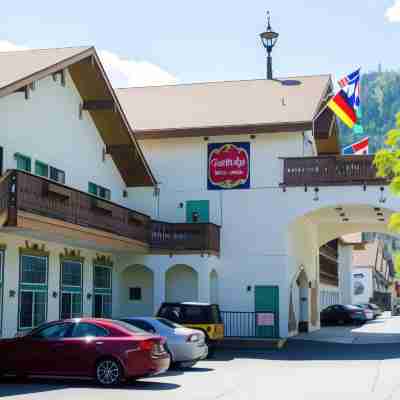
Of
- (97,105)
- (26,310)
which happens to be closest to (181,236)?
(97,105)

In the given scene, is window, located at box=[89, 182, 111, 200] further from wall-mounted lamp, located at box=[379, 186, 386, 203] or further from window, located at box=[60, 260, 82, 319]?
wall-mounted lamp, located at box=[379, 186, 386, 203]

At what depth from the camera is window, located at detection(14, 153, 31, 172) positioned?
85.9 feet

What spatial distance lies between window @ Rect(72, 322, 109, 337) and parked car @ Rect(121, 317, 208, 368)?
3.53 m

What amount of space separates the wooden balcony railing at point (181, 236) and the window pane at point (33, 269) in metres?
7.61

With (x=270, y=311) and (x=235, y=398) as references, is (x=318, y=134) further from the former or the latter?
(x=235, y=398)

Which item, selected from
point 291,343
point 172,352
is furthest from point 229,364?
point 291,343

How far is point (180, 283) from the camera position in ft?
118

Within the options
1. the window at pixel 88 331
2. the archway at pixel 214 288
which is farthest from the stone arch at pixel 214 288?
the window at pixel 88 331

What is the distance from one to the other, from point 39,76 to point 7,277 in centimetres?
601

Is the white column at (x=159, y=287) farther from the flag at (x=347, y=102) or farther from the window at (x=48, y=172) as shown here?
the flag at (x=347, y=102)

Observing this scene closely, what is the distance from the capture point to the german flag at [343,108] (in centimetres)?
3462

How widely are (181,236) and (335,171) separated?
6764 millimetres

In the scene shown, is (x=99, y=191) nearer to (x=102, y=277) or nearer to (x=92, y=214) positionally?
(x=102, y=277)

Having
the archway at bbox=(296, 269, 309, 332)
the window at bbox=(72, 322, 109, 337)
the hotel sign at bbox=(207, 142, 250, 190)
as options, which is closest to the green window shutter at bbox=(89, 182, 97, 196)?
the hotel sign at bbox=(207, 142, 250, 190)
